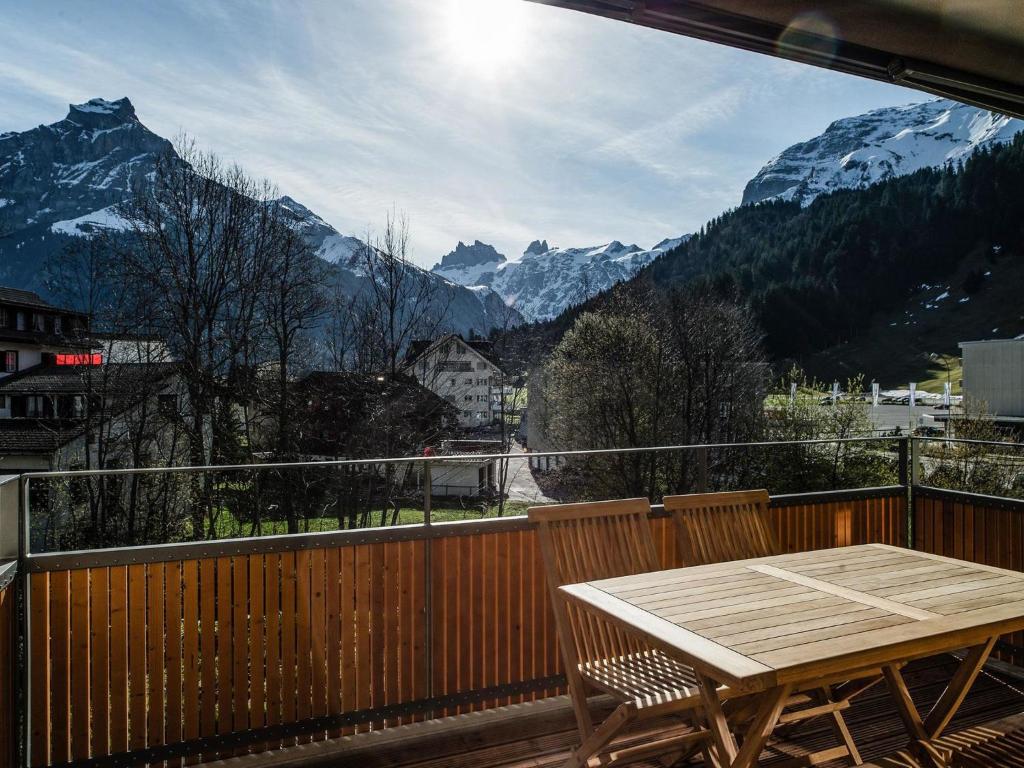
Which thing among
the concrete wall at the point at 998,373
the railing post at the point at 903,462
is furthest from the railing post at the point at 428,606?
the concrete wall at the point at 998,373

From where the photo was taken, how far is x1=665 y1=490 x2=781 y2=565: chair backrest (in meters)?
2.91

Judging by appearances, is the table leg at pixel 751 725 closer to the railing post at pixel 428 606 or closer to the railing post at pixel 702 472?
the railing post at pixel 428 606

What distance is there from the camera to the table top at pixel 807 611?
5.50ft

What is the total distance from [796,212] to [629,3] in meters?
75.9

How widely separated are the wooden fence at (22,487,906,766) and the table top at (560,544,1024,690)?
996 mm

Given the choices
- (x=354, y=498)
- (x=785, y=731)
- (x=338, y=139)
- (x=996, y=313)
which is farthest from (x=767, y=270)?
(x=785, y=731)

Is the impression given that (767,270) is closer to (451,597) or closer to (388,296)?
(388,296)

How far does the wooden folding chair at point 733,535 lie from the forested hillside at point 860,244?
55461 millimetres

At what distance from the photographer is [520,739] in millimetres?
3020

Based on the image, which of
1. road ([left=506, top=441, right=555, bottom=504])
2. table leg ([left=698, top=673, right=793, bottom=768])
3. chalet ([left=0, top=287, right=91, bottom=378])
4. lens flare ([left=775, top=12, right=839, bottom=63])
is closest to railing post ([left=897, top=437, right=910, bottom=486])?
lens flare ([left=775, top=12, right=839, bottom=63])

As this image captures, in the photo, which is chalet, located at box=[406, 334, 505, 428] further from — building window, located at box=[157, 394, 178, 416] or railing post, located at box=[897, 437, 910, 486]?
railing post, located at box=[897, 437, 910, 486]

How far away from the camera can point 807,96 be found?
10.3 metres

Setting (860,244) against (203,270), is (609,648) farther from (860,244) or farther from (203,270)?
(860,244)

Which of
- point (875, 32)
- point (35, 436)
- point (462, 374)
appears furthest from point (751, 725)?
point (35, 436)
